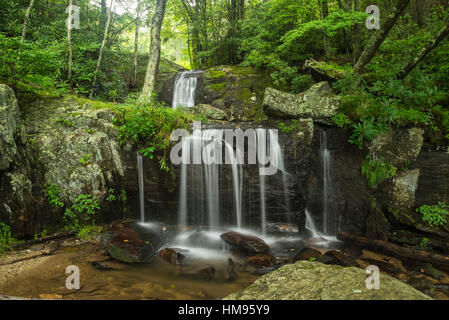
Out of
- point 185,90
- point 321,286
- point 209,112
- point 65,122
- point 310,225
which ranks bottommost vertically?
point 310,225

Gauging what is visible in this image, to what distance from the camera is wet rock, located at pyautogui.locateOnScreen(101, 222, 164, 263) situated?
4.54 metres

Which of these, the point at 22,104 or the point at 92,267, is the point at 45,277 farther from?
the point at 22,104

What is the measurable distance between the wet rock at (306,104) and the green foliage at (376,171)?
1626mm

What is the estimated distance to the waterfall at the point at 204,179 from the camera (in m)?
6.46

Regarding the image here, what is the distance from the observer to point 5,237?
4484 millimetres

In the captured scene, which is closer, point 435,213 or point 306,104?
point 435,213

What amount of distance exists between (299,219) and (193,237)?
299cm

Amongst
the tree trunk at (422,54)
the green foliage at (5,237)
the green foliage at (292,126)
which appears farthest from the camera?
the green foliage at (292,126)

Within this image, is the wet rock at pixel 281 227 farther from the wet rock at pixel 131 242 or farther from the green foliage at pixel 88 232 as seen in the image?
the green foliage at pixel 88 232

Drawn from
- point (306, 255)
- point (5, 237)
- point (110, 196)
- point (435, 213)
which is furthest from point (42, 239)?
point (435, 213)

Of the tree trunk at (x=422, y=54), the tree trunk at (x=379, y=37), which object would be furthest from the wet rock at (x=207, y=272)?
the tree trunk at (x=422, y=54)

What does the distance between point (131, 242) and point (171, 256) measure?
3.20ft

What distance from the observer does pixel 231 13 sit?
13836mm

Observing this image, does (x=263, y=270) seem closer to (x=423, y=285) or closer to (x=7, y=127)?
(x=423, y=285)
